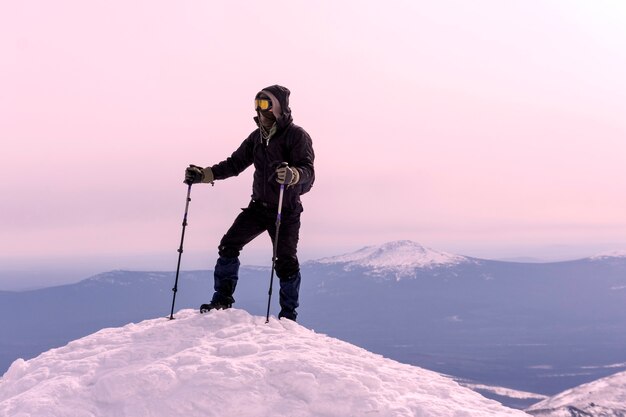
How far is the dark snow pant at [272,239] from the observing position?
964cm

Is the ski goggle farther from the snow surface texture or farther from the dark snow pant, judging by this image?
the snow surface texture

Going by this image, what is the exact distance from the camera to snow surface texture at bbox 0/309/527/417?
6.07 m

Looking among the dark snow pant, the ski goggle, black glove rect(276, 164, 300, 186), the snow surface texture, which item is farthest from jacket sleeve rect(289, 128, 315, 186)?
the snow surface texture

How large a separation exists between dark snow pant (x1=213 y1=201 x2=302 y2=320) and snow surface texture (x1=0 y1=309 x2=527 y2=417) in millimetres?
1524

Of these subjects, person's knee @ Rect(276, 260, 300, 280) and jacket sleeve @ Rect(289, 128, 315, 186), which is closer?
jacket sleeve @ Rect(289, 128, 315, 186)

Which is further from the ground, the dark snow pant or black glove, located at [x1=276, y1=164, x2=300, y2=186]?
black glove, located at [x1=276, y1=164, x2=300, y2=186]

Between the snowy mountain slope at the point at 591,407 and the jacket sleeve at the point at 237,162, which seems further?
the snowy mountain slope at the point at 591,407

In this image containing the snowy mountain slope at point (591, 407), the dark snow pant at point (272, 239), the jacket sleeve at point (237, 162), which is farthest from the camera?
the snowy mountain slope at point (591, 407)

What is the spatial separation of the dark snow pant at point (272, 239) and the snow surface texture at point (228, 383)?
5.00 feet

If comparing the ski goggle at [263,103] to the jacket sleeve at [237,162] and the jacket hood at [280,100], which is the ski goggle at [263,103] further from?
the jacket sleeve at [237,162]

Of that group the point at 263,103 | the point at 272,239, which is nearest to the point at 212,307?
the point at 272,239


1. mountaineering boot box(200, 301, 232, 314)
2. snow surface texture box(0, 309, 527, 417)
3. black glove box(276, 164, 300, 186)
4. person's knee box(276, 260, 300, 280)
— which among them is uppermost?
black glove box(276, 164, 300, 186)

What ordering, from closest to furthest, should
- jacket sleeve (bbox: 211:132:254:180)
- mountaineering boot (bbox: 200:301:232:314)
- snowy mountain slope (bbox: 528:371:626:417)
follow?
mountaineering boot (bbox: 200:301:232:314)
jacket sleeve (bbox: 211:132:254:180)
snowy mountain slope (bbox: 528:371:626:417)

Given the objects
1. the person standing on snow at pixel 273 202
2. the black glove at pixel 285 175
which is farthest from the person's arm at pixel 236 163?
the black glove at pixel 285 175
